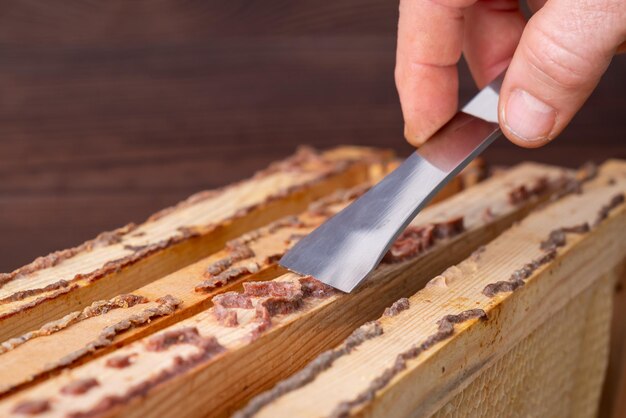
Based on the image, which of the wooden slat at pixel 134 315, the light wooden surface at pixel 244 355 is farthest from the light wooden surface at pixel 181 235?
the light wooden surface at pixel 244 355

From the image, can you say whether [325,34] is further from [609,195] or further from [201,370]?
[201,370]

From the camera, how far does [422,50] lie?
1245 mm

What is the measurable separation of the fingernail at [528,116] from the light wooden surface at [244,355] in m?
0.19

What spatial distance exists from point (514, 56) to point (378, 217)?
26 centimetres

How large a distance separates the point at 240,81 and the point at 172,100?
0.20 m

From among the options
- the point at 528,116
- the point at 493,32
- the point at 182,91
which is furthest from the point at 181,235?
the point at 182,91

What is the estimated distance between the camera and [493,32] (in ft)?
4.49

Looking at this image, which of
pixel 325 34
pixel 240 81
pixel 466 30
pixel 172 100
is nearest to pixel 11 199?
pixel 172 100

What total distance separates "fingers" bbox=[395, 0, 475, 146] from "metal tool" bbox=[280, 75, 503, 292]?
0.15 m

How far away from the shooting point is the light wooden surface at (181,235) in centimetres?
96

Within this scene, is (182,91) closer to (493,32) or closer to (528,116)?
(493,32)

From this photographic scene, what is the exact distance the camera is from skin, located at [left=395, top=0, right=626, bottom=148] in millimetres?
946

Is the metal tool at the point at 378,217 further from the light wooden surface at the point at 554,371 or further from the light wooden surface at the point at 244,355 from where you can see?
the light wooden surface at the point at 554,371

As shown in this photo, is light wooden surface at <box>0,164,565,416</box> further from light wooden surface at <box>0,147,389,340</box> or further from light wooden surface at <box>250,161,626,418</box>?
light wooden surface at <box>0,147,389,340</box>
